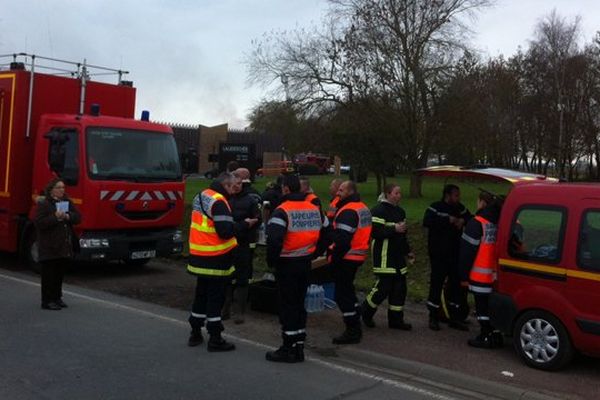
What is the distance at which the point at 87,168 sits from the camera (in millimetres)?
10102

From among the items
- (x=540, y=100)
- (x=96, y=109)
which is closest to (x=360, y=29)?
(x=96, y=109)

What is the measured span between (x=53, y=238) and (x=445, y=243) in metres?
4.90

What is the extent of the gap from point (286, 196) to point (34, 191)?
244 inches

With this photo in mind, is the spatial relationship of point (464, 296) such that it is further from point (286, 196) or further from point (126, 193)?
point (126, 193)

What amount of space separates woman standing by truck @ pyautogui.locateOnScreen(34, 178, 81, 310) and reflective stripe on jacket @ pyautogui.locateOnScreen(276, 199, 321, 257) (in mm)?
3465

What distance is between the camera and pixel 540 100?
1737 inches

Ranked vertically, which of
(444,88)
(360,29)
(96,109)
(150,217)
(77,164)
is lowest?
(150,217)

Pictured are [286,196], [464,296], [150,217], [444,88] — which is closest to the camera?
[286,196]

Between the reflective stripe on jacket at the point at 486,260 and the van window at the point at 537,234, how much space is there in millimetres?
421

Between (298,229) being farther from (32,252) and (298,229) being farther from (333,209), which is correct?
(32,252)

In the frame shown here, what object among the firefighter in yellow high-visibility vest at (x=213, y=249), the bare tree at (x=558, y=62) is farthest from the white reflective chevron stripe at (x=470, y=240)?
the bare tree at (x=558, y=62)

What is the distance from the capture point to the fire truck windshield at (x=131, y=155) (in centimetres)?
1025

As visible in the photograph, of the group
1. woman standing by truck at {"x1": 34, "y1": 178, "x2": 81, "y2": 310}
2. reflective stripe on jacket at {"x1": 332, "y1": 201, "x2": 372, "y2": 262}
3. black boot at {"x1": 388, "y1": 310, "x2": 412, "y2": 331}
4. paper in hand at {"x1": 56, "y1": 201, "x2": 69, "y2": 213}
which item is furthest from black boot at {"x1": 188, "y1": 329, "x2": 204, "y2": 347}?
paper in hand at {"x1": 56, "y1": 201, "x2": 69, "y2": 213}

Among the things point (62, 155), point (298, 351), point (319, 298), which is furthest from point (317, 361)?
point (62, 155)
